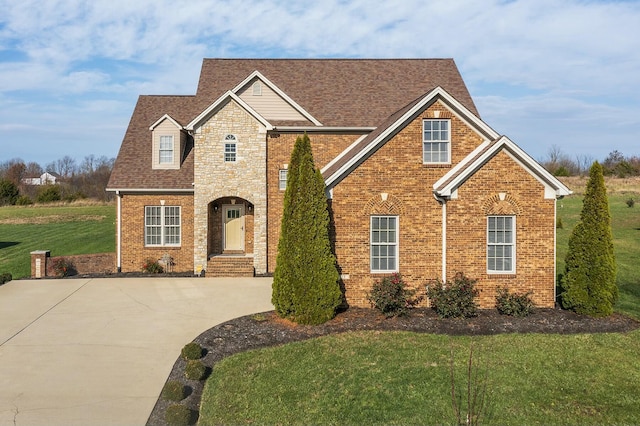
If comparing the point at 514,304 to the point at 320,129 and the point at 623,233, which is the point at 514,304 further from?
the point at 623,233

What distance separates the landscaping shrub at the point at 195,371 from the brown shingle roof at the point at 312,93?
12.9m

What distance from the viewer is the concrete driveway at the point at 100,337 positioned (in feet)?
26.3

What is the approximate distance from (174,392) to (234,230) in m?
13.8

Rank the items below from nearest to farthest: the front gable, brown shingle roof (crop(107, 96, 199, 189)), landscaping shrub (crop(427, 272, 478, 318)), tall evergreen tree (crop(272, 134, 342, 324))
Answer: tall evergreen tree (crop(272, 134, 342, 324)), landscaping shrub (crop(427, 272, 478, 318)), brown shingle roof (crop(107, 96, 199, 189)), the front gable

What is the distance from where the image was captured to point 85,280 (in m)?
18.2

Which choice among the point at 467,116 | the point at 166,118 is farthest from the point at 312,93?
the point at 467,116

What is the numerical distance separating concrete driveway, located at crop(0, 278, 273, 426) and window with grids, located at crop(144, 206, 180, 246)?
2.76 metres

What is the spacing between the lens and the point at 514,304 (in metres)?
12.8

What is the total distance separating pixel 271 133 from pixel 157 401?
46.4 feet

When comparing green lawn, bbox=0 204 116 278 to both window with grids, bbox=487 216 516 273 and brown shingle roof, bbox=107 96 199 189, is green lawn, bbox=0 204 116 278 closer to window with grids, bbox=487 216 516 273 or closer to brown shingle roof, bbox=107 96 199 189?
brown shingle roof, bbox=107 96 199 189

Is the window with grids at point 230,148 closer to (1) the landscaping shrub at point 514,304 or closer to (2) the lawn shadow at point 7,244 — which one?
(1) the landscaping shrub at point 514,304

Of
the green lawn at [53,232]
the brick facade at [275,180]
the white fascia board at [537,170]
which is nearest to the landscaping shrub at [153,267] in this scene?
the brick facade at [275,180]

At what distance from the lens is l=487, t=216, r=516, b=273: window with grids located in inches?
535

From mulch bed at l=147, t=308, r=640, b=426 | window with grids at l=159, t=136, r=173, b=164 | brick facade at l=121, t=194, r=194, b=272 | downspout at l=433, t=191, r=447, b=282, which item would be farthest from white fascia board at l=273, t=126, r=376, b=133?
mulch bed at l=147, t=308, r=640, b=426
